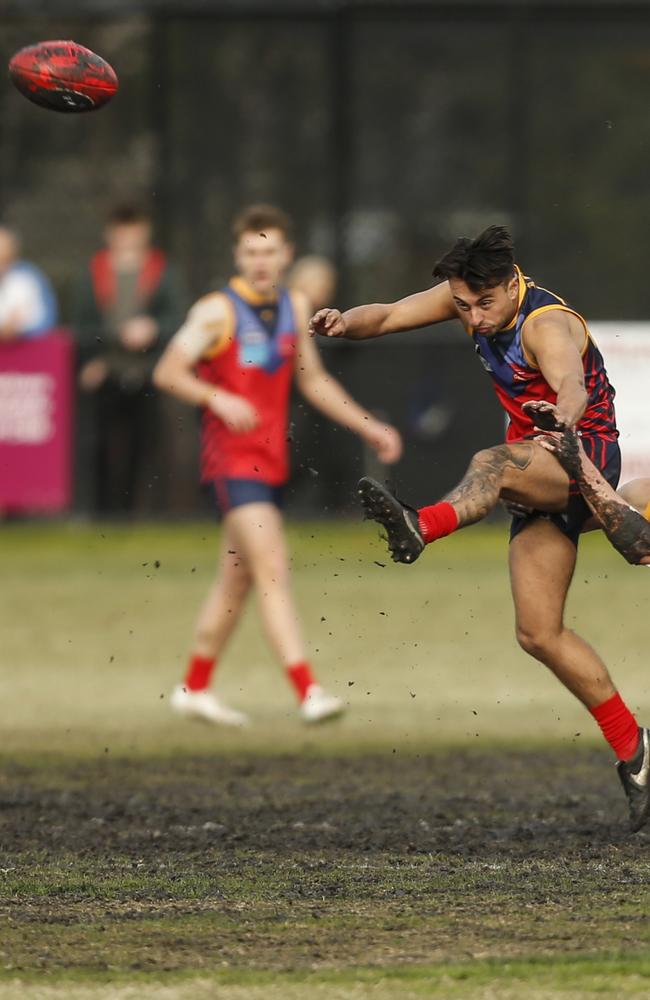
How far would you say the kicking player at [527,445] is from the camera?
7.27 meters

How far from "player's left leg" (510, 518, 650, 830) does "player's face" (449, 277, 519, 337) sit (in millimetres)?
790

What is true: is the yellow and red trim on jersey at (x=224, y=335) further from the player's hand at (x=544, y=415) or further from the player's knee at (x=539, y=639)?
the player's hand at (x=544, y=415)

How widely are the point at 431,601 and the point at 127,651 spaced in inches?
105

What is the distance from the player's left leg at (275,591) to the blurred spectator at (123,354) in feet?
25.4

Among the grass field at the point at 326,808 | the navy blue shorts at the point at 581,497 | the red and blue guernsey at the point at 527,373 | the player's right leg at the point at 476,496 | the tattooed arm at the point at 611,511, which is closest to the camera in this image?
the grass field at the point at 326,808

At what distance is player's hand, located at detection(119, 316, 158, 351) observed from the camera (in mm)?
18156

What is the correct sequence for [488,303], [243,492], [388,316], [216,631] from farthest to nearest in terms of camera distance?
[243,492]
[216,631]
[388,316]
[488,303]

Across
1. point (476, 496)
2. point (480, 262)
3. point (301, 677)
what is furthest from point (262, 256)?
point (476, 496)

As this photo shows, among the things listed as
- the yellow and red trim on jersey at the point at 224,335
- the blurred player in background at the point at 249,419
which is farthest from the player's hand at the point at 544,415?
the yellow and red trim on jersey at the point at 224,335

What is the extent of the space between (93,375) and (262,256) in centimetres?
844

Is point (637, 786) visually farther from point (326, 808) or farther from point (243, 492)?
point (243, 492)

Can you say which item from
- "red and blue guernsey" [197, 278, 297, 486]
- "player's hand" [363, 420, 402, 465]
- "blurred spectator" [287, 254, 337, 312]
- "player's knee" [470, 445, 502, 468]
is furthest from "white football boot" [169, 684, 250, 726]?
"blurred spectator" [287, 254, 337, 312]

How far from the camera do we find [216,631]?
10500 millimetres

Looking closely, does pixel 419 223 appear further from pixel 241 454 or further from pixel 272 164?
pixel 241 454
